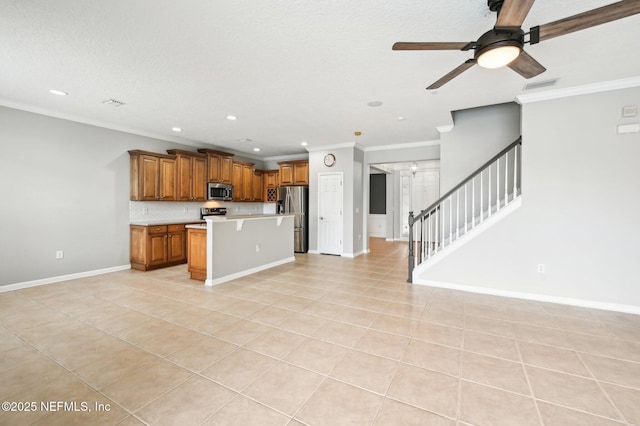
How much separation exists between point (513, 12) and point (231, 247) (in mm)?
4374

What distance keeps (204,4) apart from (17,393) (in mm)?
2971

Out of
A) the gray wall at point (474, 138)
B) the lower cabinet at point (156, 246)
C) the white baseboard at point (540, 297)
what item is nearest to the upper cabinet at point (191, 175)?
the lower cabinet at point (156, 246)

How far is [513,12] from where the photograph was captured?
167cm

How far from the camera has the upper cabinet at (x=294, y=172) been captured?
287 inches

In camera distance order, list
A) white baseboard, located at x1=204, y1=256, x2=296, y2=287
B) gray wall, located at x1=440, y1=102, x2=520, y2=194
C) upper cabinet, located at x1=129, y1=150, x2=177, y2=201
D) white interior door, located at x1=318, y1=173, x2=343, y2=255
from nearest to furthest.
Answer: white baseboard, located at x1=204, y1=256, x2=296, y2=287, gray wall, located at x1=440, y1=102, x2=520, y2=194, upper cabinet, located at x1=129, y1=150, x2=177, y2=201, white interior door, located at x1=318, y1=173, x2=343, y2=255

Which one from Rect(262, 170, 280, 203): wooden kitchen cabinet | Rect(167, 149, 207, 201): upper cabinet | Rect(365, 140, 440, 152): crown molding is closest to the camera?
Rect(167, 149, 207, 201): upper cabinet

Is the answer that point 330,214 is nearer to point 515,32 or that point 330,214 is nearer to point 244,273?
point 244,273

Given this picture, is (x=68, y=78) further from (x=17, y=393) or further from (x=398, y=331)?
(x=398, y=331)

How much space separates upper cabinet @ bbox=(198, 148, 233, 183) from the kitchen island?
2.16 metres

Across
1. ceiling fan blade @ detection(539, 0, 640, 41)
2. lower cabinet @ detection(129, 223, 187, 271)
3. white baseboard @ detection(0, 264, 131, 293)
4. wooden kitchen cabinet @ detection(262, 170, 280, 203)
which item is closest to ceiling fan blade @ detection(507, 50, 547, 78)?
ceiling fan blade @ detection(539, 0, 640, 41)

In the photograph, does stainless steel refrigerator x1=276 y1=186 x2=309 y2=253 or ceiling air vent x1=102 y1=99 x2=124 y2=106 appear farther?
stainless steel refrigerator x1=276 y1=186 x2=309 y2=253

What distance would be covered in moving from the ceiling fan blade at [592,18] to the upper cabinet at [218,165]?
626cm

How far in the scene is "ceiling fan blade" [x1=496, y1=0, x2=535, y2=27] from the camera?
5.14 ft

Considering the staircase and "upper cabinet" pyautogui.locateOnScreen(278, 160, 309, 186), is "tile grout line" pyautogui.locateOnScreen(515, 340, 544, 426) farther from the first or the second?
"upper cabinet" pyautogui.locateOnScreen(278, 160, 309, 186)
